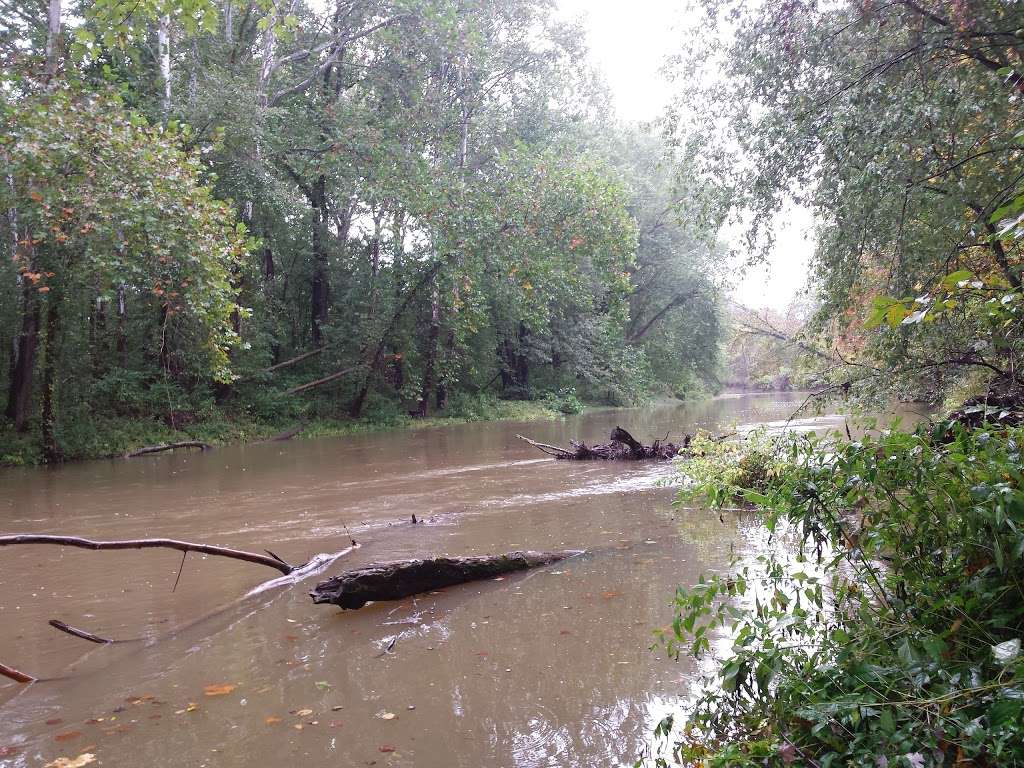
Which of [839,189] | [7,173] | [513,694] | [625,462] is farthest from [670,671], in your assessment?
[7,173]

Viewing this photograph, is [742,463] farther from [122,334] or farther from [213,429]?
[122,334]

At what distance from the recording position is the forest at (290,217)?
12.8m

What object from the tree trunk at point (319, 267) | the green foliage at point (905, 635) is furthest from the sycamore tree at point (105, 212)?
the green foliage at point (905, 635)

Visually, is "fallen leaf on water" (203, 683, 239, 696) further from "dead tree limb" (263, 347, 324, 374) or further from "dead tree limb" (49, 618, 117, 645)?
"dead tree limb" (263, 347, 324, 374)

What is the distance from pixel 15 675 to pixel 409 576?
8.38 feet

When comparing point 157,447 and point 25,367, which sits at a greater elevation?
point 25,367

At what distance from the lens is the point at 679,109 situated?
34.3 ft

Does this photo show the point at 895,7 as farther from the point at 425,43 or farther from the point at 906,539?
the point at 425,43

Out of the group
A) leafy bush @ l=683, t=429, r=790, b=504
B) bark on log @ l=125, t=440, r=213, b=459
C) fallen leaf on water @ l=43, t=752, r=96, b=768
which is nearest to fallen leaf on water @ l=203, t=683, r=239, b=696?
fallen leaf on water @ l=43, t=752, r=96, b=768

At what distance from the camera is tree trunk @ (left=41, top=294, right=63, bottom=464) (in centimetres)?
1511

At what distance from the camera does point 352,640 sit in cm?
470

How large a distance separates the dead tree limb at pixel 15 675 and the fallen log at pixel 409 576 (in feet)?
5.63

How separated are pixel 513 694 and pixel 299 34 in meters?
24.1

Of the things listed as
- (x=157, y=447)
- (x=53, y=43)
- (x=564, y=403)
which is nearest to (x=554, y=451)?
(x=157, y=447)
